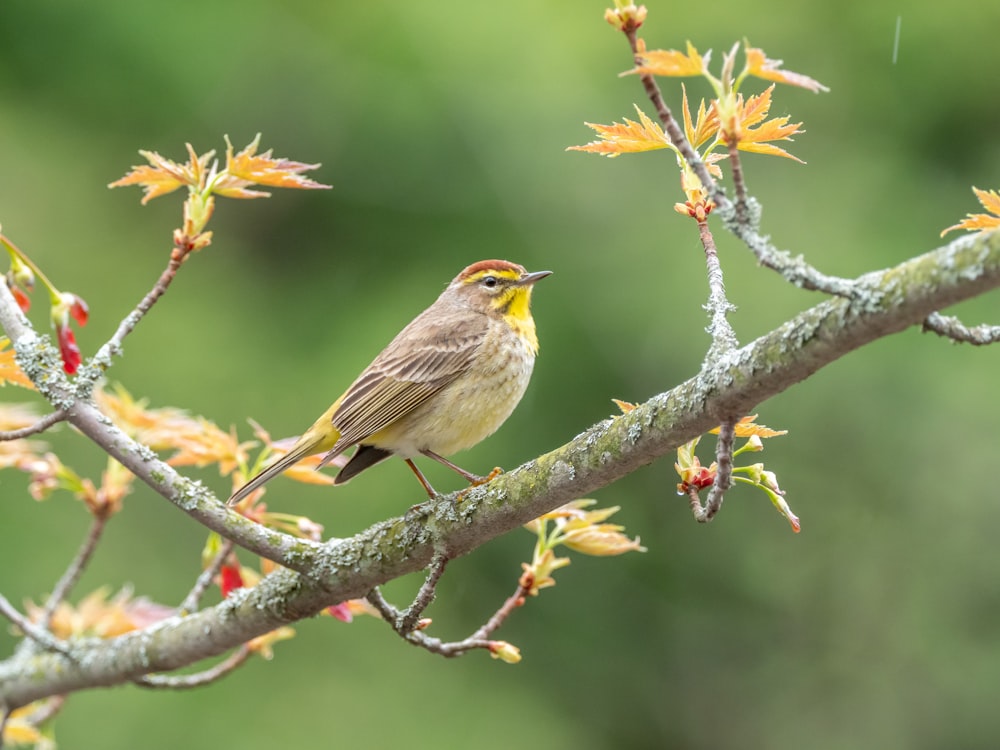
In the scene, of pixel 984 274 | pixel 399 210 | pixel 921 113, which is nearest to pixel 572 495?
pixel 984 274

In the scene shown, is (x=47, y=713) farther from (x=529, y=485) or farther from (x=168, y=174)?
(x=529, y=485)

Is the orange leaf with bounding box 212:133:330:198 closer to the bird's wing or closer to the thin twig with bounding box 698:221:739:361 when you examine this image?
the thin twig with bounding box 698:221:739:361

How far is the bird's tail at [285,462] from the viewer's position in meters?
3.17

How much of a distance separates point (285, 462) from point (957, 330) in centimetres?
204

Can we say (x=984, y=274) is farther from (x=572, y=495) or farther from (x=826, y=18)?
(x=826, y=18)

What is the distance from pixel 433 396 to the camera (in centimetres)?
379

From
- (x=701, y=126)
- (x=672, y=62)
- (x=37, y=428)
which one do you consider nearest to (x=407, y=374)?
(x=37, y=428)

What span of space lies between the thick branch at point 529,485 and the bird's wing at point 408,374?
779mm

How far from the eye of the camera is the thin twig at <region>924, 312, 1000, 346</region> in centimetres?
181

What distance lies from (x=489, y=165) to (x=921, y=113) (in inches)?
121

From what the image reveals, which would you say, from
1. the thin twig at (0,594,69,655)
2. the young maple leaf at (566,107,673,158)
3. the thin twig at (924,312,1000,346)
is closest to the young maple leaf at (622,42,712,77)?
the young maple leaf at (566,107,673,158)

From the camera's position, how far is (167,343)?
301 inches

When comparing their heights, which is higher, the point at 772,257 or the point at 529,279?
the point at 529,279

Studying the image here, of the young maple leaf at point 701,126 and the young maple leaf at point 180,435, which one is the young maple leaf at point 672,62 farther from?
the young maple leaf at point 180,435
